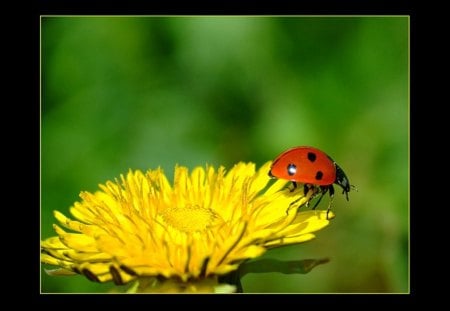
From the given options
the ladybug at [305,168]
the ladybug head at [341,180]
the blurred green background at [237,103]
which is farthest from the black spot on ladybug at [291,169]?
the blurred green background at [237,103]

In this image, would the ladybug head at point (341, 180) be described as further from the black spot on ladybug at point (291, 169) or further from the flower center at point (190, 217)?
the flower center at point (190, 217)

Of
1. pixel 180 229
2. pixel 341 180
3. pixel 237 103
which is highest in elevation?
pixel 237 103

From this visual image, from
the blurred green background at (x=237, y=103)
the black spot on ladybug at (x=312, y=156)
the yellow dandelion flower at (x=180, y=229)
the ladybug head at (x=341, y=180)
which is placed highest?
the blurred green background at (x=237, y=103)

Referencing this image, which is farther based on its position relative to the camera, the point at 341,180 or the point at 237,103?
the point at 237,103

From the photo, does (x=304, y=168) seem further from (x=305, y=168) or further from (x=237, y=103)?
(x=237, y=103)

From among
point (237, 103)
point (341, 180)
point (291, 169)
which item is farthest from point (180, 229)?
point (237, 103)

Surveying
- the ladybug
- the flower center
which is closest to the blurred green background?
the ladybug

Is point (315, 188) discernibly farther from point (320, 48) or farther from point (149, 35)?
point (149, 35)

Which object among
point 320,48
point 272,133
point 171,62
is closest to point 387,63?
point 320,48
